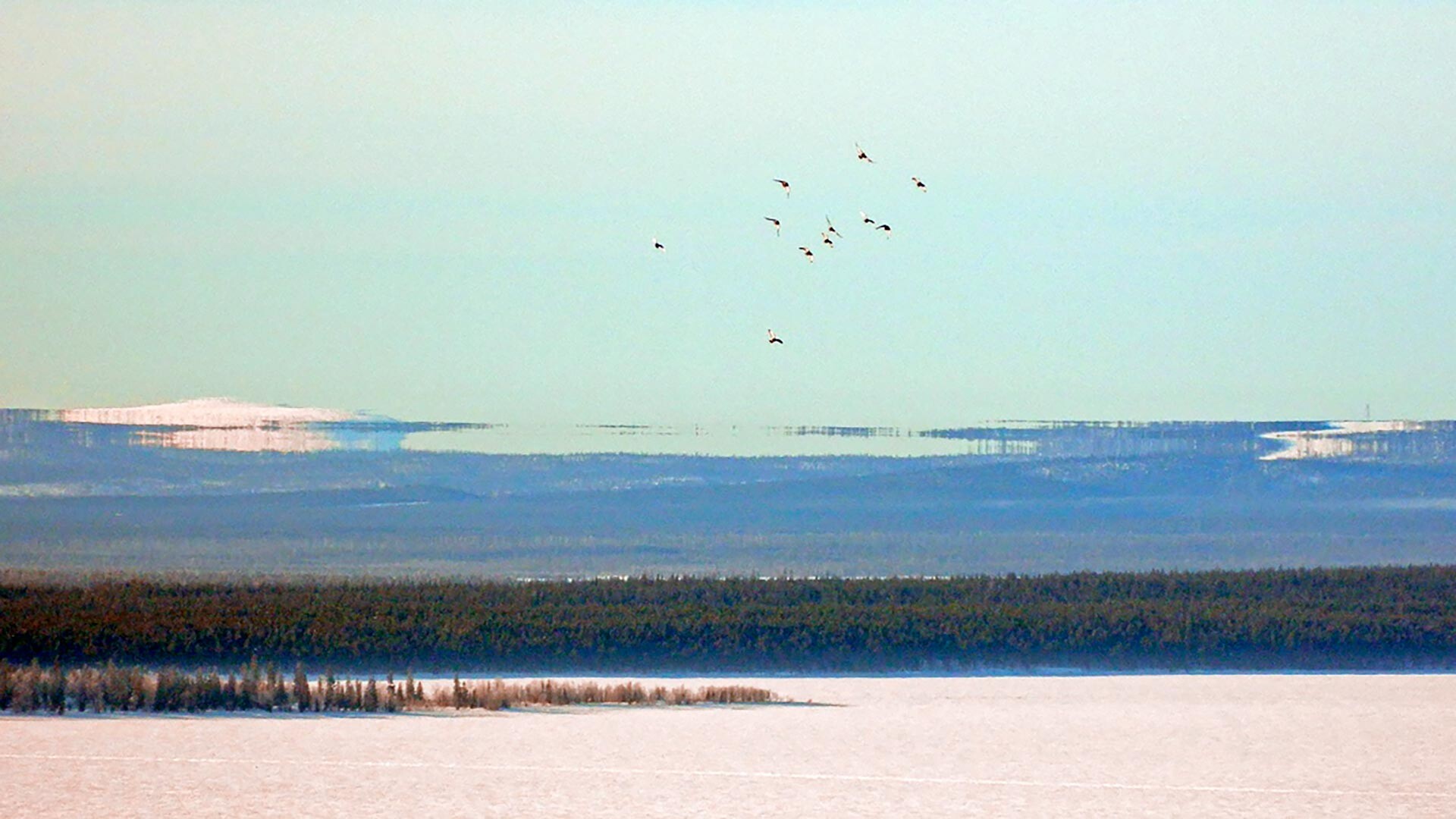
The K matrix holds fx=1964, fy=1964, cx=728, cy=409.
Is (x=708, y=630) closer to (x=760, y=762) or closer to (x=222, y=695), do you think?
(x=222, y=695)

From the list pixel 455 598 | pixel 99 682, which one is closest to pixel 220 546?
pixel 455 598

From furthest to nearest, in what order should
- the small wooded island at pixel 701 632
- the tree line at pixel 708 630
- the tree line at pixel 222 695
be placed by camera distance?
the tree line at pixel 708 630 < the small wooded island at pixel 701 632 < the tree line at pixel 222 695

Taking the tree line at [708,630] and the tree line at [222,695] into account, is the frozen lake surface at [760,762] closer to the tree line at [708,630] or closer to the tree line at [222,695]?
the tree line at [222,695]

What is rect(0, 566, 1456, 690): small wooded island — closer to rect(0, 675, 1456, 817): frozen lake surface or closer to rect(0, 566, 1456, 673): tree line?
rect(0, 566, 1456, 673): tree line

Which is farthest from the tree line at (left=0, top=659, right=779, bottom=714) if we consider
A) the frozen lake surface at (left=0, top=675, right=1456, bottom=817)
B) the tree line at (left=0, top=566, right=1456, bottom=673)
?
the tree line at (left=0, top=566, right=1456, bottom=673)

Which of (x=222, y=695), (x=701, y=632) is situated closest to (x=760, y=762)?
(x=222, y=695)

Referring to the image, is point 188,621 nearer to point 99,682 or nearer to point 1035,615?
point 99,682

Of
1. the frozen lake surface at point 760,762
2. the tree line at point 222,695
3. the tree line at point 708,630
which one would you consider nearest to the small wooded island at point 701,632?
the tree line at point 708,630
